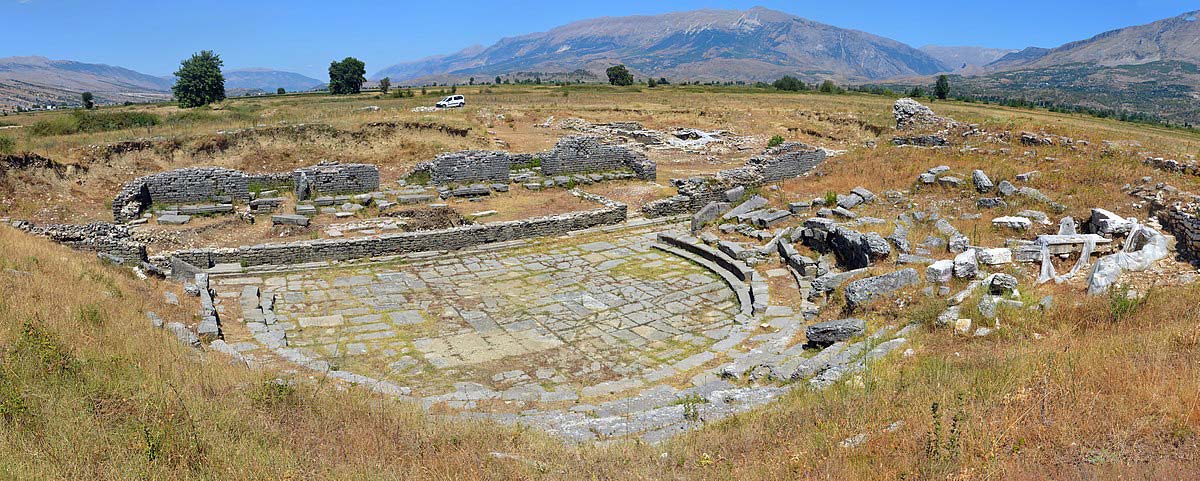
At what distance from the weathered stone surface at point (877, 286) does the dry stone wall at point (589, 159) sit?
1392cm

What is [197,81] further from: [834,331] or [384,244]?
[834,331]

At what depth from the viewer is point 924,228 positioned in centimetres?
1200

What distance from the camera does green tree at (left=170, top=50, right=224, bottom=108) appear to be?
57156mm

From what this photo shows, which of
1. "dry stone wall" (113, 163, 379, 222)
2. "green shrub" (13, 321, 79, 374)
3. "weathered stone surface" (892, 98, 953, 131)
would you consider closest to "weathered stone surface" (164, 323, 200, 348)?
"green shrub" (13, 321, 79, 374)

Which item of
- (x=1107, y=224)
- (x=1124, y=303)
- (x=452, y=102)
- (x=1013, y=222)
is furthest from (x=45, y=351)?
(x=452, y=102)

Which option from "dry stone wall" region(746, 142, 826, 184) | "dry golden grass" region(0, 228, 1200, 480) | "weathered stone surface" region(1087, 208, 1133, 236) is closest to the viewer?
"dry golden grass" region(0, 228, 1200, 480)

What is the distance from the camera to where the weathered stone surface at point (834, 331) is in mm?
8219

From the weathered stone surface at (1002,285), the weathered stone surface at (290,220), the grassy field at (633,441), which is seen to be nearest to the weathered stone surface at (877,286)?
the grassy field at (633,441)

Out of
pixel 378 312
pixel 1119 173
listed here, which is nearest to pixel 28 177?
pixel 378 312

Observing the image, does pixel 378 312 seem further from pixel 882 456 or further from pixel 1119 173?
pixel 1119 173

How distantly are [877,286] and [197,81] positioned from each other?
65.3 meters

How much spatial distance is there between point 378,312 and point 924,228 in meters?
10.1

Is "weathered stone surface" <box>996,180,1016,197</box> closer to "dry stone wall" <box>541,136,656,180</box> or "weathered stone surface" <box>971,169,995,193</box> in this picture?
"weathered stone surface" <box>971,169,995,193</box>

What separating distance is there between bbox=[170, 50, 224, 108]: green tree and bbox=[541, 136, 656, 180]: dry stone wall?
160 feet
